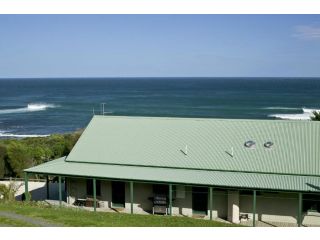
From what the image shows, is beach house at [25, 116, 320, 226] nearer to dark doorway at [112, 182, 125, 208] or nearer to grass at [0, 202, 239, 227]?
dark doorway at [112, 182, 125, 208]

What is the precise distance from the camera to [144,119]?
1037 inches

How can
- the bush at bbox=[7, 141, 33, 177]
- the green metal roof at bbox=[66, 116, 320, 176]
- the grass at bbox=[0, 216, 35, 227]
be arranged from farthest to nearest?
1. the bush at bbox=[7, 141, 33, 177]
2. the green metal roof at bbox=[66, 116, 320, 176]
3. the grass at bbox=[0, 216, 35, 227]

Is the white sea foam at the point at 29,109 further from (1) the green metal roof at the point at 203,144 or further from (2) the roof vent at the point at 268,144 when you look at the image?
(2) the roof vent at the point at 268,144

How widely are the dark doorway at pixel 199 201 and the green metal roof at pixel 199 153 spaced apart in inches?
30.9

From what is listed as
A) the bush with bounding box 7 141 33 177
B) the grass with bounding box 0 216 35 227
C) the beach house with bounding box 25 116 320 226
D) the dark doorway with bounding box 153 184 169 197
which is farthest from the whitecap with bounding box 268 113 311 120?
the grass with bounding box 0 216 35 227

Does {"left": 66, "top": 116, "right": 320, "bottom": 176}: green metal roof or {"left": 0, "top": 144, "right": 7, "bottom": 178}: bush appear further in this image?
{"left": 0, "top": 144, "right": 7, "bottom": 178}: bush

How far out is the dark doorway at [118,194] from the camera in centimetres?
2361

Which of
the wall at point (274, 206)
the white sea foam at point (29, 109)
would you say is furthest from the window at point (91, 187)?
the white sea foam at point (29, 109)

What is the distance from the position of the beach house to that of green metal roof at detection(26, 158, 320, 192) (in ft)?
0.14

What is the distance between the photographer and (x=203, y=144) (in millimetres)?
24281

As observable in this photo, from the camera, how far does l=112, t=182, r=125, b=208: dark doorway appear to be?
23606 mm

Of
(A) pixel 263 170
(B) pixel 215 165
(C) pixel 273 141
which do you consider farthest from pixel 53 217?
(C) pixel 273 141

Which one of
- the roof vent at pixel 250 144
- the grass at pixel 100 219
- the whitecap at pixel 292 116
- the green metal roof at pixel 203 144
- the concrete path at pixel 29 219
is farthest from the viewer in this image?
the whitecap at pixel 292 116

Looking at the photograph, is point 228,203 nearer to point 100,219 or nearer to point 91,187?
point 100,219
